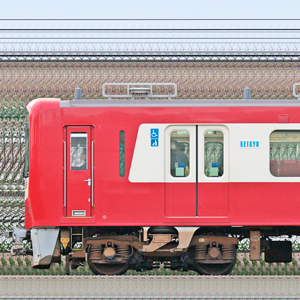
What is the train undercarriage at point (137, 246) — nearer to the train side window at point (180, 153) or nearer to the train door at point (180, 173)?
the train door at point (180, 173)

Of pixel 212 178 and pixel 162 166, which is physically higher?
pixel 162 166

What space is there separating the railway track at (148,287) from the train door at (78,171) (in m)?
1.25

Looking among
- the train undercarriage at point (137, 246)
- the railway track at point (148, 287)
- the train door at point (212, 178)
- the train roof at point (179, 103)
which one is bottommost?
the railway track at point (148, 287)

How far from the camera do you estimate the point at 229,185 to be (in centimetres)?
873

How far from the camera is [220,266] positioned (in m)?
9.37

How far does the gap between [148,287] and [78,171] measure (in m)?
2.24

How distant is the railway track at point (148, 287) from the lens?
8000 millimetres

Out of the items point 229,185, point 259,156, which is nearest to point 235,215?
point 229,185

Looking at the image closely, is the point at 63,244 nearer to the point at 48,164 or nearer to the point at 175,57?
the point at 48,164

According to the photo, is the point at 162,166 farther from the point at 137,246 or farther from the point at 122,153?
the point at 137,246

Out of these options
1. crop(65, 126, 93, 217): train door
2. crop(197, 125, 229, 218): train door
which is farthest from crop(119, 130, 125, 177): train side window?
crop(197, 125, 229, 218): train door

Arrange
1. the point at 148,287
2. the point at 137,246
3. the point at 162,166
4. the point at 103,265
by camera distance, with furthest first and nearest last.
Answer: the point at 103,265
the point at 137,246
the point at 162,166
the point at 148,287

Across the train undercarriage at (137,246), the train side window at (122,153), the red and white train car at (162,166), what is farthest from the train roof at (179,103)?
the train undercarriage at (137,246)

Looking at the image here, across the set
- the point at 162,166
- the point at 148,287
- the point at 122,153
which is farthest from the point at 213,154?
the point at 148,287
